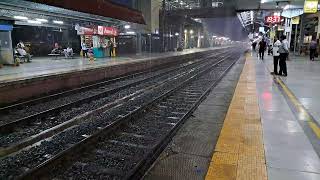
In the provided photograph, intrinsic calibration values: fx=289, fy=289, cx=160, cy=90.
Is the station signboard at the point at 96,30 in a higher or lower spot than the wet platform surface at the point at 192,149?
higher

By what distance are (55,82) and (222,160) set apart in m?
9.55

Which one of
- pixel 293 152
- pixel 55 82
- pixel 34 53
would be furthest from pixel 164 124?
pixel 34 53

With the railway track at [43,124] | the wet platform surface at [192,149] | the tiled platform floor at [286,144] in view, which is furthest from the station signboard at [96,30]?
the tiled platform floor at [286,144]

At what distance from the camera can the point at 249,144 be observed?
16.1 ft

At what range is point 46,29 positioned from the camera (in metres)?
25.7

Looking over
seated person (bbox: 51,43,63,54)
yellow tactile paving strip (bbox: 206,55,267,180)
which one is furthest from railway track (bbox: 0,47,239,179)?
seated person (bbox: 51,43,63,54)

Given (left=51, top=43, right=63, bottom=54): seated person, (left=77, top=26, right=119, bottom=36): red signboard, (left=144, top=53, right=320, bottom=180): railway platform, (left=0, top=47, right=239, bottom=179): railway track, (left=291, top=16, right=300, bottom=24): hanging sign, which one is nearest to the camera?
(left=144, top=53, right=320, bottom=180): railway platform

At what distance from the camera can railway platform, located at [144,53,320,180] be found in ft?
13.0

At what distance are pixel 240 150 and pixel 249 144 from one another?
1.03 feet

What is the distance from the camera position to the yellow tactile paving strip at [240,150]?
12.7ft

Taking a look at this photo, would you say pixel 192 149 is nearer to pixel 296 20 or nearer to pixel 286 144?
pixel 286 144

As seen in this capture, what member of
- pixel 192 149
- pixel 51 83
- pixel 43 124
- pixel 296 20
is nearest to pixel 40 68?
pixel 51 83

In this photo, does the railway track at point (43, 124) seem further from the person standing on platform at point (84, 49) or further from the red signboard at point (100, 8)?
the person standing on platform at point (84, 49)

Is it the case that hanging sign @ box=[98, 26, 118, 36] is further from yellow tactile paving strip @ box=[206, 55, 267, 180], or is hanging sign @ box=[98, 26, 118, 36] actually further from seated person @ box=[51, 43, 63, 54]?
yellow tactile paving strip @ box=[206, 55, 267, 180]
